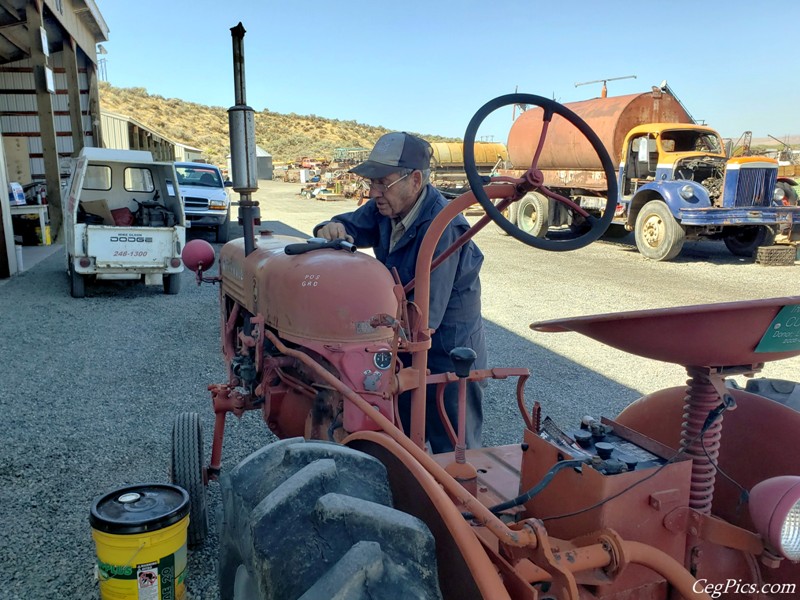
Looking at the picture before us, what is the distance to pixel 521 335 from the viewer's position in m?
6.71

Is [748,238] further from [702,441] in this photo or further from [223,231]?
[702,441]

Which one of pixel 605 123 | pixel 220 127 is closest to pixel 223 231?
pixel 605 123

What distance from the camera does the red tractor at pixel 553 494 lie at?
1.26 meters

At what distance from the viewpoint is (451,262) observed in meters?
2.72

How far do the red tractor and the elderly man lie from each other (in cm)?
74

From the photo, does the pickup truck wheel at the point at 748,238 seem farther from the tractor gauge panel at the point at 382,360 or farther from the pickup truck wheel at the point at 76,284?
the tractor gauge panel at the point at 382,360

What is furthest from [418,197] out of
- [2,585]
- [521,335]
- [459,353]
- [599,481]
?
[521,335]

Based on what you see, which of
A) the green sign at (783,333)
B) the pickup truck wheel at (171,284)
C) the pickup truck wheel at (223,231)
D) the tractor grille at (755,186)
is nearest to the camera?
the green sign at (783,333)

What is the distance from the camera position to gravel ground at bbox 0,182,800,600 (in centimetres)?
300

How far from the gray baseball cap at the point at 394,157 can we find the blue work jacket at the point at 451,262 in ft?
0.65

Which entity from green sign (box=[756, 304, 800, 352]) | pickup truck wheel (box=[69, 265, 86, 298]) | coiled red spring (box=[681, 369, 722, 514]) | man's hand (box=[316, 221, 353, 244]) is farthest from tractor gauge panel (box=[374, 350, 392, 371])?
pickup truck wheel (box=[69, 265, 86, 298])

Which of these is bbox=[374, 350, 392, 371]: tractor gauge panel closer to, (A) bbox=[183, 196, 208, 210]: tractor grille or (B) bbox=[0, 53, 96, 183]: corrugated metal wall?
(A) bbox=[183, 196, 208, 210]: tractor grille

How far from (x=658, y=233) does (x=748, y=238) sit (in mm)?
1857

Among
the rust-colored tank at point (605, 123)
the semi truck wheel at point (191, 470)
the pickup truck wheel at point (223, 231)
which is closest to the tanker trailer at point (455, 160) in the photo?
the rust-colored tank at point (605, 123)
